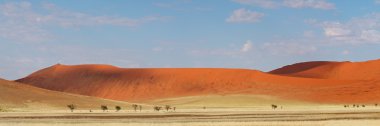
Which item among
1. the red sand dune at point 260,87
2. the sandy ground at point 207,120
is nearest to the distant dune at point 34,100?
the sandy ground at point 207,120

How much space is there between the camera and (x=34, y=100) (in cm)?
11544

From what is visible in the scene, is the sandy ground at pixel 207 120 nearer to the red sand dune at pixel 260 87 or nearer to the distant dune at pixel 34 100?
the distant dune at pixel 34 100

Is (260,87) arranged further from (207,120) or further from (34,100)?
(207,120)

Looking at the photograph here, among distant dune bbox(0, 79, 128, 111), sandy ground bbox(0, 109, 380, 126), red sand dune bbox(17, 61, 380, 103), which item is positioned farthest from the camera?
red sand dune bbox(17, 61, 380, 103)

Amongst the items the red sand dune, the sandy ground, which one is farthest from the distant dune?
the red sand dune

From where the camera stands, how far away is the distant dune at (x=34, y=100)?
356ft

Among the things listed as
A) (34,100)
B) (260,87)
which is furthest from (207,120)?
(260,87)

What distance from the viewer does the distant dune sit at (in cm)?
10855

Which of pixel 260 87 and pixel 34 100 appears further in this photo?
pixel 260 87

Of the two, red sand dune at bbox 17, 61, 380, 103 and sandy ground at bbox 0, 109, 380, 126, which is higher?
red sand dune at bbox 17, 61, 380, 103

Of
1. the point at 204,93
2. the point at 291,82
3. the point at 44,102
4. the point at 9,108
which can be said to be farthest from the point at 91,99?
the point at 291,82

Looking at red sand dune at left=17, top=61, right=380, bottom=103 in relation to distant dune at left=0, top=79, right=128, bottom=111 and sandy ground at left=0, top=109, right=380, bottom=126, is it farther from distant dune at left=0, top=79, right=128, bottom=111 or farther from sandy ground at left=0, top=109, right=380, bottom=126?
sandy ground at left=0, top=109, right=380, bottom=126

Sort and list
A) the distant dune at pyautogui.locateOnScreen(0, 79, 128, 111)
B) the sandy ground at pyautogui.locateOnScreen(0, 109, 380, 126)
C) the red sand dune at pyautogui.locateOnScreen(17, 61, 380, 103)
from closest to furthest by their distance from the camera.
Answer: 1. the sandy ground at pyautogui.locateOnScreen(0, 109, 380, 126)
2. the distant dune at pyautogui.locateOnScreen(0, 79, 128, 111)
3. the red sand dune at pyautogui.locateOnScreen(17, 61, 380, 103)

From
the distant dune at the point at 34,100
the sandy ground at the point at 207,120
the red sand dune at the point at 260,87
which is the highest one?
the red sand dune at the point at 260,87
